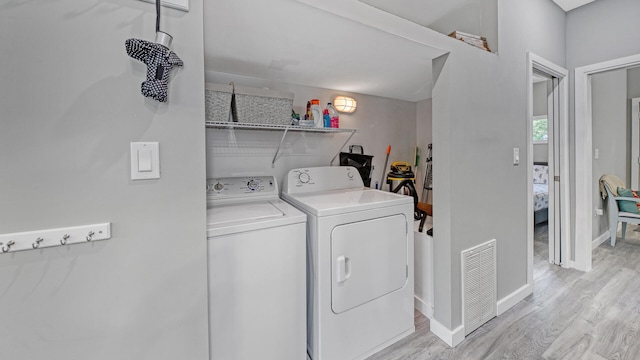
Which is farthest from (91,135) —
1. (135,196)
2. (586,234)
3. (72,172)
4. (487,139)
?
(586,234)

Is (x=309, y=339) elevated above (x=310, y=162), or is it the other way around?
(x=310, y=162)

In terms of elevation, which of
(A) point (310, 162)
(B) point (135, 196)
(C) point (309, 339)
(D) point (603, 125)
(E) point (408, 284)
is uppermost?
(D) point (603, 125)

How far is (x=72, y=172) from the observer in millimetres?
814

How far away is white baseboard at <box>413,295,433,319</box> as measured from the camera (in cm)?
197

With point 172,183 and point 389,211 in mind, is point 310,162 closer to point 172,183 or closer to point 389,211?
point 389,211

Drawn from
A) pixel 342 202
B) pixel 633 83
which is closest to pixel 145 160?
pixel 342 202

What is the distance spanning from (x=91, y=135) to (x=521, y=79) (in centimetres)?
289

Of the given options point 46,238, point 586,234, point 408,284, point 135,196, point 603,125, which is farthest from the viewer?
point 603,125

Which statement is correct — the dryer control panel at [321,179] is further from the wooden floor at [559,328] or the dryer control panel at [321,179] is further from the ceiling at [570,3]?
the ceiling at [570,3]

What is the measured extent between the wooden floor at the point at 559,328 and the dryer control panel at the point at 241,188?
136cm

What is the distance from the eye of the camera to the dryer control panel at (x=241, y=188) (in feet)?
5.65

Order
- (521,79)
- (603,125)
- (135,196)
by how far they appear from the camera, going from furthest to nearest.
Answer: (603,125) → (521,79) → (135,196)

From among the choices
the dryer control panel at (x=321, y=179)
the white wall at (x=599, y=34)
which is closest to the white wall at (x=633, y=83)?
the white wall at (x=599, y=34)

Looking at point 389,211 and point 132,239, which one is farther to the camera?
point 389,211
